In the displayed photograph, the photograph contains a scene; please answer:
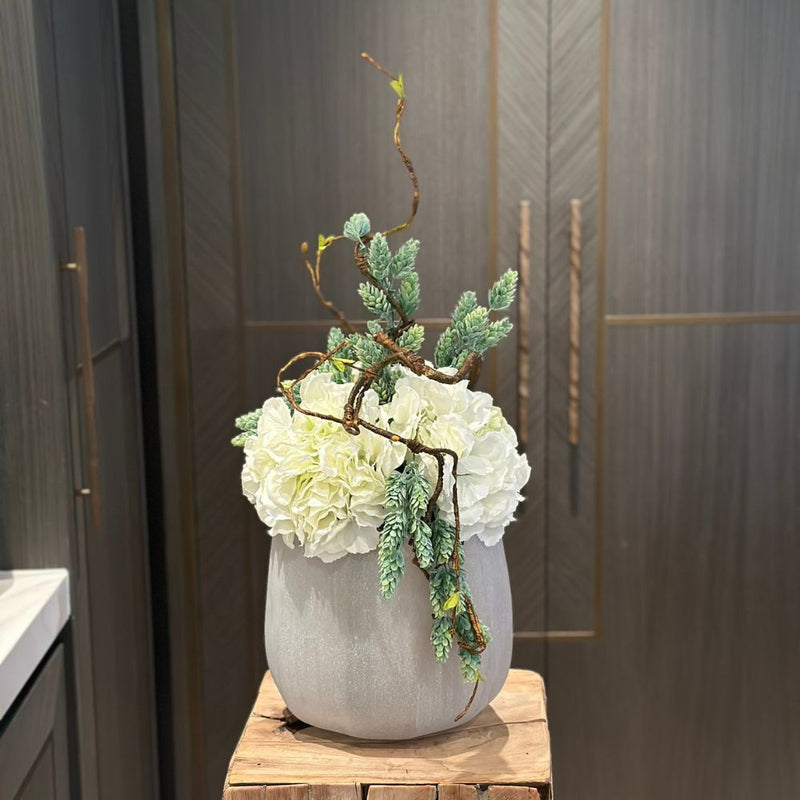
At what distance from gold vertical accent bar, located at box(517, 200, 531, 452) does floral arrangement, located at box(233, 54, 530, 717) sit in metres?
0.91

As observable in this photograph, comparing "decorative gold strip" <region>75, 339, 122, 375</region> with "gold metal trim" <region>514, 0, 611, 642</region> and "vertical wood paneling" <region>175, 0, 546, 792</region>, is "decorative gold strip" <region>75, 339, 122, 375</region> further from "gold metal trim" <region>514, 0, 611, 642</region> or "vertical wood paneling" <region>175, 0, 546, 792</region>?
"gold metal trim" <region>514, 0, 611, 642</region>

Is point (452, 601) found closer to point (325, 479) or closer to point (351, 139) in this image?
point (325, 479)

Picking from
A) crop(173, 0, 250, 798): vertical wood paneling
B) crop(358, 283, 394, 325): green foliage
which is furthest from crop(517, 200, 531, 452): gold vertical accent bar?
crop(358, 283, 394, 325): green foliage

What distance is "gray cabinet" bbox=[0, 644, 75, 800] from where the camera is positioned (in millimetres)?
1312

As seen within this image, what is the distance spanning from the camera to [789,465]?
2.05 meters

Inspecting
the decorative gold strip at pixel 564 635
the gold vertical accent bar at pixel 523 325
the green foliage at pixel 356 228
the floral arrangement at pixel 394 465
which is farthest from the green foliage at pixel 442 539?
the decorative gold strip at pixel 564 635

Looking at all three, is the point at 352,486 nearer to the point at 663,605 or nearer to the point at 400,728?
the point at 400,728

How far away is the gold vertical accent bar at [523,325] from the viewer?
1979mm

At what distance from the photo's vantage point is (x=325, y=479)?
103 centimetres

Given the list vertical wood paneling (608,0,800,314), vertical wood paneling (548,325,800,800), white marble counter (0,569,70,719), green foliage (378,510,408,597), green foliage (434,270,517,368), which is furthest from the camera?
vertical wood paneling (548,325,800,800)

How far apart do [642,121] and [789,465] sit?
0.67 meters

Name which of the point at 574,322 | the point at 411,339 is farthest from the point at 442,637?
the point at 574,322

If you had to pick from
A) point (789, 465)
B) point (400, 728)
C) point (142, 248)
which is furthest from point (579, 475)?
point (400, 728)

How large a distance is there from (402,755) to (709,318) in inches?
45.9
